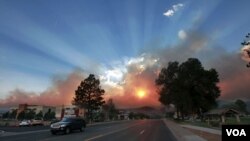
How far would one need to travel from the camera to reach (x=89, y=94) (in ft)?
358

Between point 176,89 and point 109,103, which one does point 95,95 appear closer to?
point 176,89

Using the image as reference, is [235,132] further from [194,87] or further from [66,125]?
[194,87]

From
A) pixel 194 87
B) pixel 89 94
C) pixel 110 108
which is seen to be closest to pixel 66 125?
pixel 194 87

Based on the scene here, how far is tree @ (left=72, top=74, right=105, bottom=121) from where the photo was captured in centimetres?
10838

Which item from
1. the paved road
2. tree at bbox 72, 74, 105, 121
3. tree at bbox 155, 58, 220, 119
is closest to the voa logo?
the paved road

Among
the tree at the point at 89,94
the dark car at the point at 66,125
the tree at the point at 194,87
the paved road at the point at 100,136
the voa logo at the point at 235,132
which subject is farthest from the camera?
the tree at the point at 89,94

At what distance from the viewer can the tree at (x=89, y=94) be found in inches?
4267

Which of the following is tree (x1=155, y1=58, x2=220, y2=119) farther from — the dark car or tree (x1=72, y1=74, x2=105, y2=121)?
the dark car

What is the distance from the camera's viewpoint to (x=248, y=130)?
18.9 ft

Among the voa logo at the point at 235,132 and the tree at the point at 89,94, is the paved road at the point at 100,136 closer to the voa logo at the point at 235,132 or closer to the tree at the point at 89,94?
the voa logo at the point at 235,132

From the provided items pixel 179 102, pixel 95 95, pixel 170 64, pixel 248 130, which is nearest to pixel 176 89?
pixel 179 102

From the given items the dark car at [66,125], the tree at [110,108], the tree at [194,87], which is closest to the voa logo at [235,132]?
the dark car at [66,125]

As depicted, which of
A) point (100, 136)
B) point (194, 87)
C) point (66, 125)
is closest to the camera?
point (100, 136)

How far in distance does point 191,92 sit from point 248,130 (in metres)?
78.1
